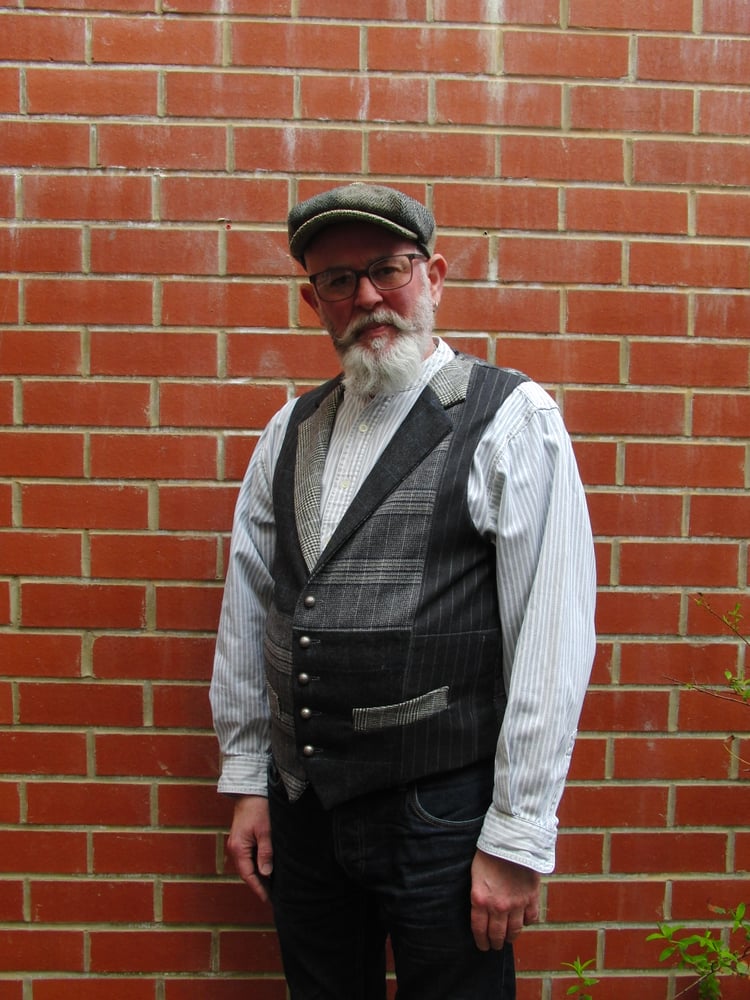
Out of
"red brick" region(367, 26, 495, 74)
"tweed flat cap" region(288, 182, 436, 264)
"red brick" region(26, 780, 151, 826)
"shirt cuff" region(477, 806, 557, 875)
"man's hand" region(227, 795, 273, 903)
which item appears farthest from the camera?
"red brick" region(26, 780, 151, 826)

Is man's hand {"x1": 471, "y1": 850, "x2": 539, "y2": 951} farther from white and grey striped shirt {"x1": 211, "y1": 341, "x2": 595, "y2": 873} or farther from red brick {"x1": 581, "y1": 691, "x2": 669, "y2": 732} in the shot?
red brick {"x1": 581, "y1": 691, "x2": 669, "y2": 732}

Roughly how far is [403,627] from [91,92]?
4.73 feet

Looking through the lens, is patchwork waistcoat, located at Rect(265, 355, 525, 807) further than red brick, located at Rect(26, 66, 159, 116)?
No

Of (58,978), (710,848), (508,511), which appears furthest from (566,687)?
(58,978)

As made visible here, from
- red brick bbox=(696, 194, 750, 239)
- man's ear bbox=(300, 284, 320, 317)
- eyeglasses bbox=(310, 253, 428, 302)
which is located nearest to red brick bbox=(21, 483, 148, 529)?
man's ear bbox=(300, 284, 320, 317)

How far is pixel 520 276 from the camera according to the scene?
208 centimetres

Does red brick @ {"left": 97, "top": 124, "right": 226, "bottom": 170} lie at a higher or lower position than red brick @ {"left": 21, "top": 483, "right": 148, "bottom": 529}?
higher

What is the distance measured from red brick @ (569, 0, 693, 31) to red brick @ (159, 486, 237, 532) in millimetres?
1349

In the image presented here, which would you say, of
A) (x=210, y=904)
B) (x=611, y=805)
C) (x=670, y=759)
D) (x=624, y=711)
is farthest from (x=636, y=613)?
(x=210, y=904)

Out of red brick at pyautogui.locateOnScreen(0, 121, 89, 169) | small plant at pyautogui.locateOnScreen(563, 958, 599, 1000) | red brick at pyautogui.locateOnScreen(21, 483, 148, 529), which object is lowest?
small plant at pyautogui.locateOnScreen(563, 958, 599, 1000)

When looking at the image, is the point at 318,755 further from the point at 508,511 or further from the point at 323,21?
the point at 323,21

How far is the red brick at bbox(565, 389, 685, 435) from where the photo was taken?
2.09 meters

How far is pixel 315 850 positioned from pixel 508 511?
0.75 m

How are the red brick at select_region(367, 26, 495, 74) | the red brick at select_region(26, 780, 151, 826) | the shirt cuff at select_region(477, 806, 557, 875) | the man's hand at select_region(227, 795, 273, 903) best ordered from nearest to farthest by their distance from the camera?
1. the shirt cuff at select_region(477, 806, 557, 875)
2. the man's hand at select_region(227, 795, 273, 903)
3. the red brick at select_region(367, 26, 495, 74)
4. the red brick at select_region(26, 780, 151, 826)
